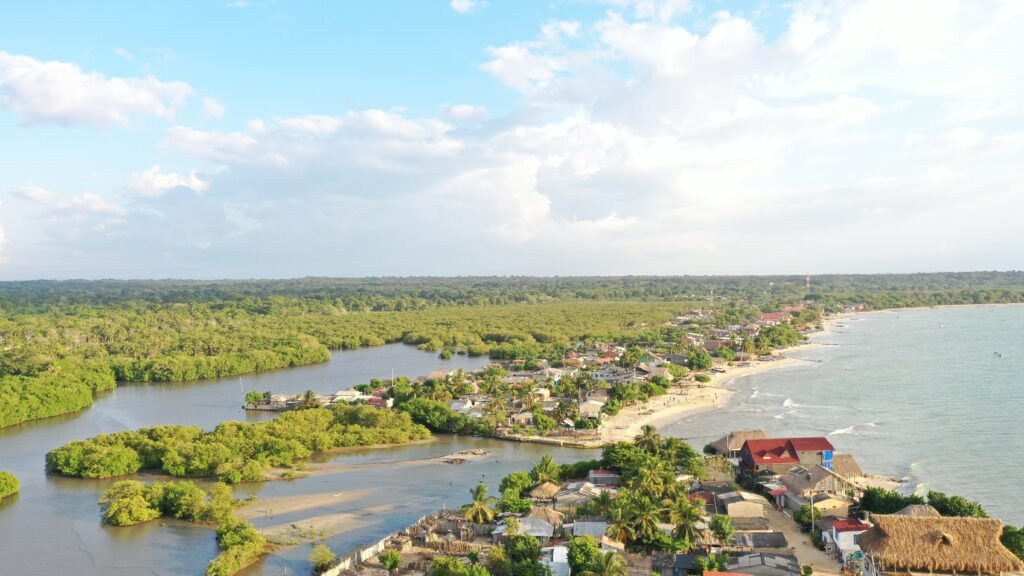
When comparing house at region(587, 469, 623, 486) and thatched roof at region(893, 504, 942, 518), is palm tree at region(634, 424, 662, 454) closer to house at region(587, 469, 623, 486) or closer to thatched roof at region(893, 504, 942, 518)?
house at region(587, 469, 623, 486)

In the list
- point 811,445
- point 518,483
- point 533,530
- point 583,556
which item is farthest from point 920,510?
point 518,483

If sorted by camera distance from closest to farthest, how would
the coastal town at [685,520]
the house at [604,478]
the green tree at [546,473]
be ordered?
1. the coastal town at [685,520]
2. the green tree at [546,473]
3. the house at [604,478]

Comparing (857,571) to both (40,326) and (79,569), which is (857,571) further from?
(40,326)

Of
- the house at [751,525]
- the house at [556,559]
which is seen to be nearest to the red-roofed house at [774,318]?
the house at [751,525]

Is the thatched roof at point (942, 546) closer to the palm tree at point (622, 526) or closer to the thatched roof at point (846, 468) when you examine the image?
the palm tree at point (622, 526)

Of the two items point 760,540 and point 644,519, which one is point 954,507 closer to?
point 760,540

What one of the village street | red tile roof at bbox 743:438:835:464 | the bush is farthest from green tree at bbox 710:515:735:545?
the bush

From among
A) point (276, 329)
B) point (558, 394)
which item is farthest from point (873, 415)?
point (276, 329)
